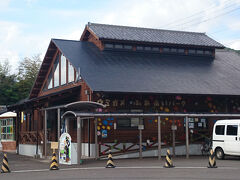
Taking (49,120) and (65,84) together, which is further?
(49,120)

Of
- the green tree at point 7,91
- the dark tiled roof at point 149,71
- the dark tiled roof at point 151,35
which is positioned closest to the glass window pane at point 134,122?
the dark tiled roof at point 149,71

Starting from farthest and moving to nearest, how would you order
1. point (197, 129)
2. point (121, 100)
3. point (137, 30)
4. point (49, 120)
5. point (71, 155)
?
point (137, 30) < point (49, 120) < point (197, 129) < point (121, 100) < point (71, 155)

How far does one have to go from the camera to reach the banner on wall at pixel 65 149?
831 inches

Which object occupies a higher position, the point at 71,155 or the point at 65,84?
the point at 65,84

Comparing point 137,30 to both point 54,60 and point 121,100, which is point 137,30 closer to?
point 54,60

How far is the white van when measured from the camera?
21.9 metres

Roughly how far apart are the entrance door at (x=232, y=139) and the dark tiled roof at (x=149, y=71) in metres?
4.39

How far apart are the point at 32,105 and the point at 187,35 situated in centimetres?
1491

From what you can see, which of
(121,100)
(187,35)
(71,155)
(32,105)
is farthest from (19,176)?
(187,35)

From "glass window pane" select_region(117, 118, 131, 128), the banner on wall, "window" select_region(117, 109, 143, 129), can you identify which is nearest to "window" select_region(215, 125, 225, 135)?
"window" select_region(117, 109, 143, 129)

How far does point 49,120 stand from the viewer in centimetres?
3269

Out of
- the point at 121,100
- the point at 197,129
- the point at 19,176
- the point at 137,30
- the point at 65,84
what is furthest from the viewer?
the point at 137,30

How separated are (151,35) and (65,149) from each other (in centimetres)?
1546

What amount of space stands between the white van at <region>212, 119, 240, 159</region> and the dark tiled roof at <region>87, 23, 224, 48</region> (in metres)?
10.9
